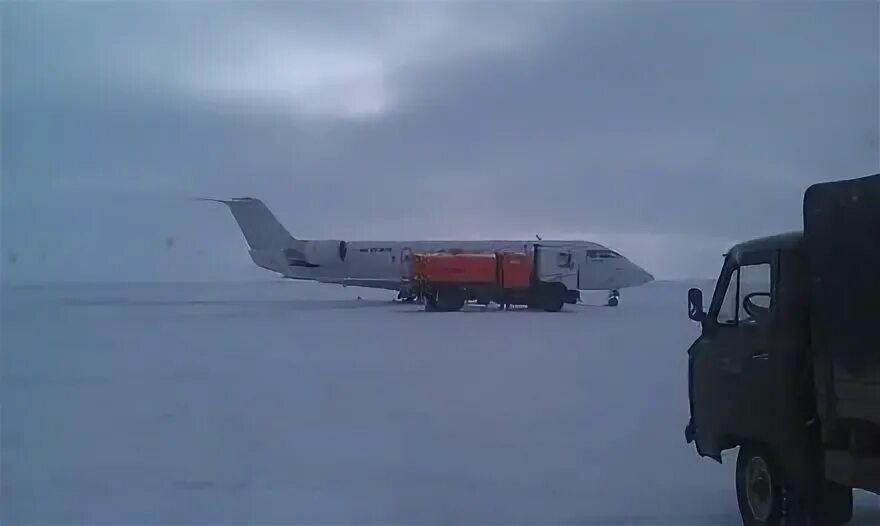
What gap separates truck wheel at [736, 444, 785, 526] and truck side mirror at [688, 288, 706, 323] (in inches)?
41.9

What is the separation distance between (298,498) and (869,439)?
392 centimetres

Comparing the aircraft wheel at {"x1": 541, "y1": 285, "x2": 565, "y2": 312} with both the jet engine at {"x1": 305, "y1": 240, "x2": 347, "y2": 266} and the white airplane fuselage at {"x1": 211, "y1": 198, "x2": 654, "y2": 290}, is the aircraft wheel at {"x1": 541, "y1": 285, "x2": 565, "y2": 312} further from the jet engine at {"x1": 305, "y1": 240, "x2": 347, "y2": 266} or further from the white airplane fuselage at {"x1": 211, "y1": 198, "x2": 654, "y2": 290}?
the jet engine at {"x1": 305, "y1": 240, "x2": 347, "y2": 266}

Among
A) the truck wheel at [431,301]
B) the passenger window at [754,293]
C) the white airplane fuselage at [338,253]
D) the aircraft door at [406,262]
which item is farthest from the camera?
the white airplane fuselage at [338,253]

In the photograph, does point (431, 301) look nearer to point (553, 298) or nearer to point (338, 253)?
point (553, 298)

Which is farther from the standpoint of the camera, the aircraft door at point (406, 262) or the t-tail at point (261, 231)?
the t-tail at point (261, 231)

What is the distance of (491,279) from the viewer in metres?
30.9

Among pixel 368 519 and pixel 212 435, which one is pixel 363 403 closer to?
pixel 212 435

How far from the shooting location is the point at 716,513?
6090mm

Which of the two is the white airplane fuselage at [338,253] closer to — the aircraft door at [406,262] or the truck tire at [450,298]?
the aircraft door at [406,262]

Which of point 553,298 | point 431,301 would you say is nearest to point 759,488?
point 431,301

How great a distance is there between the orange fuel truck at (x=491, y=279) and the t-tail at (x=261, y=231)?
8083 millimetres

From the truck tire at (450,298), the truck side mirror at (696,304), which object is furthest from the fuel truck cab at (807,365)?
the truck tire at (450,298)

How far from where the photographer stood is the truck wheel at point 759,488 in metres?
5.45

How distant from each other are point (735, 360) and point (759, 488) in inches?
34.7
